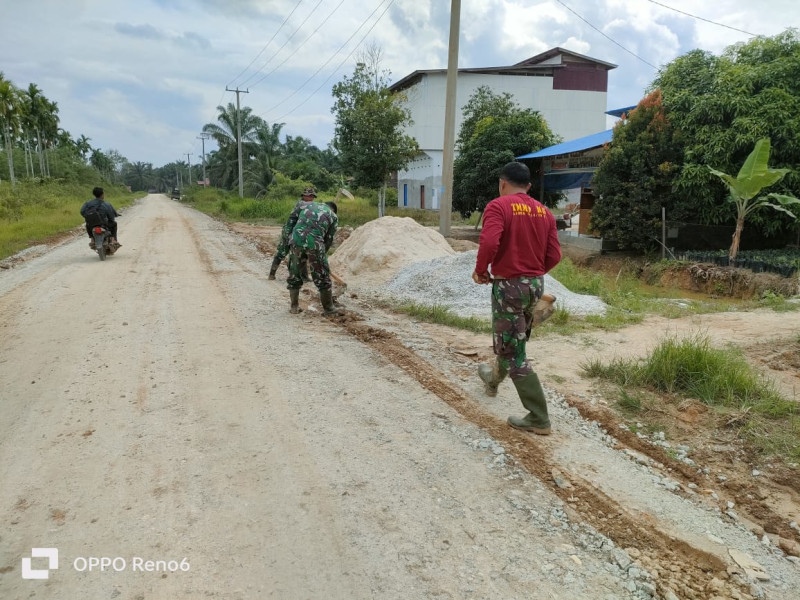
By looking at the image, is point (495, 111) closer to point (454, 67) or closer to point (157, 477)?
point (454, 67)

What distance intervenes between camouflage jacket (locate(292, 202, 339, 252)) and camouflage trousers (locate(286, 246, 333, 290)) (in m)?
0.07

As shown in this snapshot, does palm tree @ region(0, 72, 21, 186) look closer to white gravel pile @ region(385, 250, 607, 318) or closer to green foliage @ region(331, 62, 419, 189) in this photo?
green foliage @ region(331, 62, 419, 189)

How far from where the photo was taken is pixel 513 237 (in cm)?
A: 384

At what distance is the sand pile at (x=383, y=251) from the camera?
35.6 feet

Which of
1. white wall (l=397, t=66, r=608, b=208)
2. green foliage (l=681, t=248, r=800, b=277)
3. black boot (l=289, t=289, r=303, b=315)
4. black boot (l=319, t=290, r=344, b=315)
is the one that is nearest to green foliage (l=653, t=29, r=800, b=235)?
green foliage (l=681, t=248, r=800, b=277)

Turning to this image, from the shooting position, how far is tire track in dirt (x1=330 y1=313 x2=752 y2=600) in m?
2.49

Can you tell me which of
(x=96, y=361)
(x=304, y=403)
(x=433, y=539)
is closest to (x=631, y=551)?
(x=433, y=539)

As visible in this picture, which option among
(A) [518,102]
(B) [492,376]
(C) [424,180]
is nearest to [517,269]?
(B) [492,376]

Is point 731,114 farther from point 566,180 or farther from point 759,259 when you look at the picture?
point 566,180

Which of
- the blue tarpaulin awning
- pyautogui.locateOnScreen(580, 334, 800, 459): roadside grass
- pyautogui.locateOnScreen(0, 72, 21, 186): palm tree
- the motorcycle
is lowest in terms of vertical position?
pyautogui.locateOnScreen(580, 334, 800, 459): roadside grass

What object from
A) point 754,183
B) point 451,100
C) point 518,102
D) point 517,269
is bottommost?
point 517,269

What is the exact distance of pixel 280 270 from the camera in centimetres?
1148

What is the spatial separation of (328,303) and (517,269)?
4.10 m

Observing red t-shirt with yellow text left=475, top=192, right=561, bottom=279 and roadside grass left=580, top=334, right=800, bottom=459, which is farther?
roadside grass left=580, top=334, right=800, bottom=459
